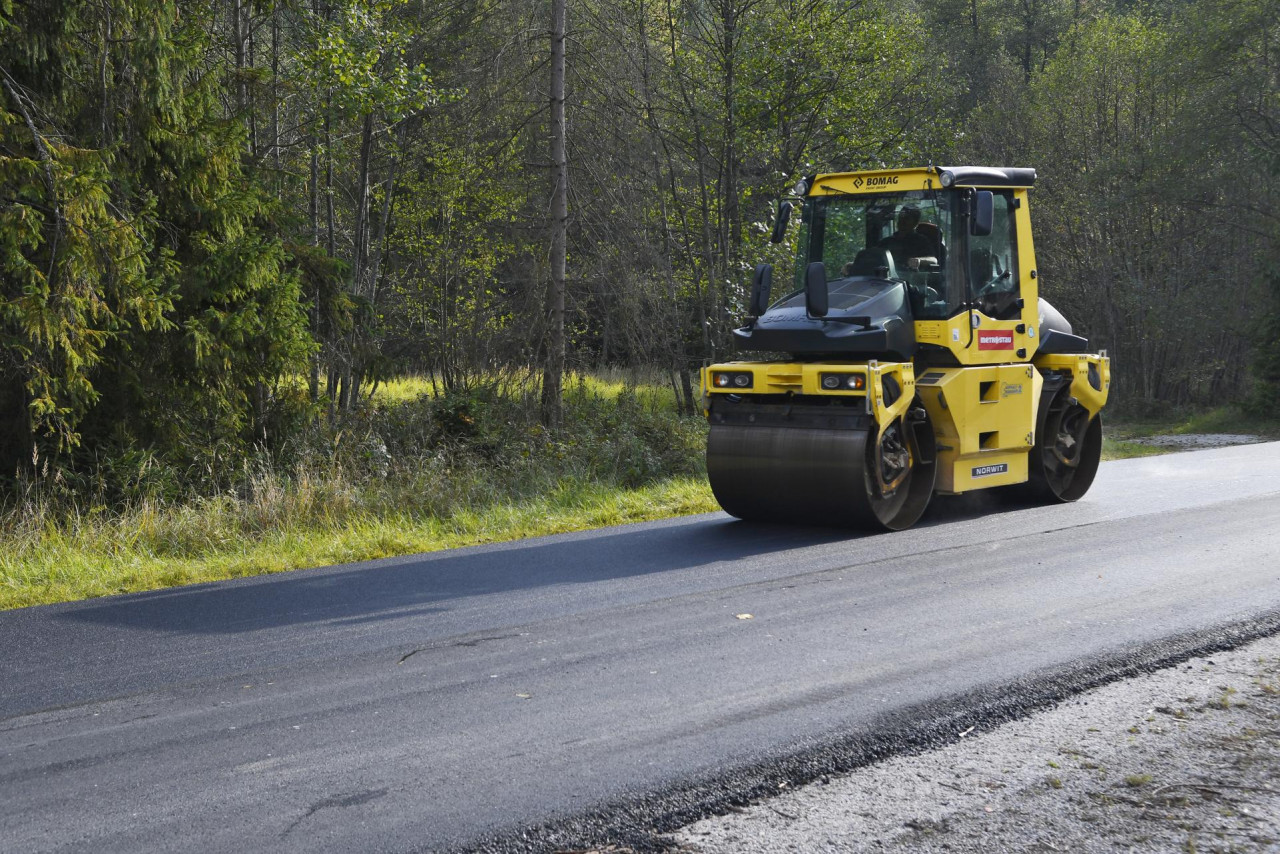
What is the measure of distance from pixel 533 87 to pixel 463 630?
A: 13590 mm

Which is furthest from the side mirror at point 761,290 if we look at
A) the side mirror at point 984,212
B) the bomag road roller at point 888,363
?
the side mirror at point 984,212

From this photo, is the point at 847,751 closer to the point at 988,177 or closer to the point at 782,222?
the point at 782,222

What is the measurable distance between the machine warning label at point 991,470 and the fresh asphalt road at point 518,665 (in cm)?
94

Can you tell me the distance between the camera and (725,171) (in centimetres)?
1833

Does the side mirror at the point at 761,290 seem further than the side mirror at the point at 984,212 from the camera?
Yes

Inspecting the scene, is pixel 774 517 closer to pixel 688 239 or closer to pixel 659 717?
pixel 659 717

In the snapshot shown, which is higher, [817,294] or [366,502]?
[817,294]

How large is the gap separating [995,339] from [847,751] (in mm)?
6538

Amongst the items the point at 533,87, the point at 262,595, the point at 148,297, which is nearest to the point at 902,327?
the point at 262,595

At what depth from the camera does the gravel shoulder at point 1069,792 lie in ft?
12.3

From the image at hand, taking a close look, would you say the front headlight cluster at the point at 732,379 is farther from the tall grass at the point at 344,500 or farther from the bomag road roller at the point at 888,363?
the tall grass at the point at 344,500

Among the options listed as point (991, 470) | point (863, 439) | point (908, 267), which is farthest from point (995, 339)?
point (863, 439)

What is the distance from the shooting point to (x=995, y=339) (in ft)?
33.8

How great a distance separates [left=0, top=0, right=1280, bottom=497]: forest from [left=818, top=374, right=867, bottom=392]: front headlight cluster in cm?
532
